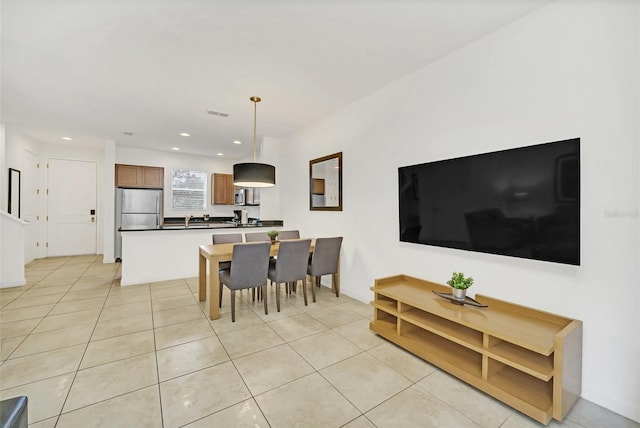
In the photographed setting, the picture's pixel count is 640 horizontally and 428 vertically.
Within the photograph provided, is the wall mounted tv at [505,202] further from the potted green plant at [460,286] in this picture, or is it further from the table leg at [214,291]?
the table leg at [214,291]

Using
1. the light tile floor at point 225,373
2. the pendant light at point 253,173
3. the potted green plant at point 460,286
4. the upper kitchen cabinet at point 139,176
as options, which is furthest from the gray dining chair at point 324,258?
the upper kitchen cabinet at point 139,176

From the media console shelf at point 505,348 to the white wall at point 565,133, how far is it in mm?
151

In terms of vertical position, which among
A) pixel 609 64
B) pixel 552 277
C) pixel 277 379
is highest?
pixel 609 64

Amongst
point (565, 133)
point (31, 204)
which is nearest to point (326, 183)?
point (565, 133)

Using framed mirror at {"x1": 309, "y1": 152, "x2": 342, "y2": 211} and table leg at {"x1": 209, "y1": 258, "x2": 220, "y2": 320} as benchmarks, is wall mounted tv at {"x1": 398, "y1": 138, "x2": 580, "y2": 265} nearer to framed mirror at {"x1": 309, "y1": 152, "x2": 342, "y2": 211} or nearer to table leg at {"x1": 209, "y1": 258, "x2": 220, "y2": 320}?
framed mirror at {"x1": 309, "y1": 152, "x2": 342, "y2": 211}

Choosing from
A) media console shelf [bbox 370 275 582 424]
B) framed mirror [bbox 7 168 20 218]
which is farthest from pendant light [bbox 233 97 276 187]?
framed mirror [bbox 7 168 20 218]

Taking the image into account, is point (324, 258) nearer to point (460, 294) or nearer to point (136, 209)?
point (460, 294)

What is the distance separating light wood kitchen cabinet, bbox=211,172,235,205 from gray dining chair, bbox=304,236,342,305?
15.0 feet

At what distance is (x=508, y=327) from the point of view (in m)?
1.78

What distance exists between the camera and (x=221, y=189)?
732 centimetres

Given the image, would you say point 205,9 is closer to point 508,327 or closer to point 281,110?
point 281,110

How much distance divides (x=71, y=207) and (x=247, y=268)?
630cm

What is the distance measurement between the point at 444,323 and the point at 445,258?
0.64 m

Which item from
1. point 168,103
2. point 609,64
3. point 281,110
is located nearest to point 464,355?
point 609,64
